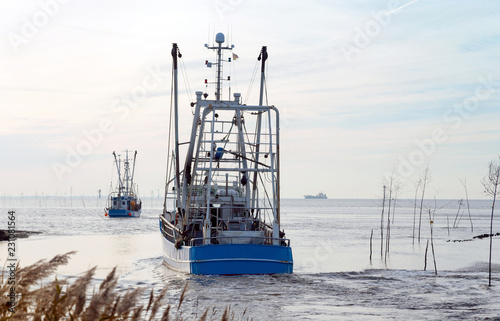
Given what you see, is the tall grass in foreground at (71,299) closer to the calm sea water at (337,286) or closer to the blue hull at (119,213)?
the calm sea water at (337,286)

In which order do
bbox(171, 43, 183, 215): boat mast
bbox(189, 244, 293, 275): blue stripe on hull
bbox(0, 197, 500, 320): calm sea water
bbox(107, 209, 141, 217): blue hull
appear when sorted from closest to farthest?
bbox(0, 197, 500, 320): calm sea water
bbox(189, 244, 293, 275): blue stripe on hull
bbox(171, 43, 183, 215): boat mast
bbox(107, 209, 141, 217): blue hull

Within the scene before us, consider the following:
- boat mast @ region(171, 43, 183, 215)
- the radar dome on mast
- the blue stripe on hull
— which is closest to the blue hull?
boat mast @ region(171, 43, 183, 215)

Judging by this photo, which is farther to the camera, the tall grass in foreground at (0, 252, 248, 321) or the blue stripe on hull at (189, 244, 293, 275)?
the blue stripe on hull at (189, 244, 293, 275)

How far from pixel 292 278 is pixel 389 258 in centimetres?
1603

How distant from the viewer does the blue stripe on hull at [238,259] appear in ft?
74.2

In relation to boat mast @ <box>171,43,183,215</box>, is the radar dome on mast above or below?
above

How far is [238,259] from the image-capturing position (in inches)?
893

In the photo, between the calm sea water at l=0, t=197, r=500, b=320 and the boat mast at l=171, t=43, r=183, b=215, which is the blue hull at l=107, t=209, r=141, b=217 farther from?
the boat mast at l=171, t=43, r=183, b=215

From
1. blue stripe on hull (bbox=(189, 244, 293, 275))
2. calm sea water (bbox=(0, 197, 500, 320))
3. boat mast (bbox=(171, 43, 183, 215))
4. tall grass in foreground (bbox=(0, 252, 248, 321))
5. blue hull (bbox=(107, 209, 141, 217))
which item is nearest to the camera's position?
tall grass in foreground (bbox=(0, 252, 248, 321))

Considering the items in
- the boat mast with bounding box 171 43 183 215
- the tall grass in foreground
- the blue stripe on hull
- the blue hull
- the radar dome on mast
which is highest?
the radar dome on mast

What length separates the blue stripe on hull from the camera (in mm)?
22609

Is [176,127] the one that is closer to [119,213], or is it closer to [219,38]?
[219,38]

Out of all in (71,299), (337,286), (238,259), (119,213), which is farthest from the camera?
(119,213)

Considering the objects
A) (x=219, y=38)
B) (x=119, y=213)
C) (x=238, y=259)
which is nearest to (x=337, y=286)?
(x=238, y=259)
